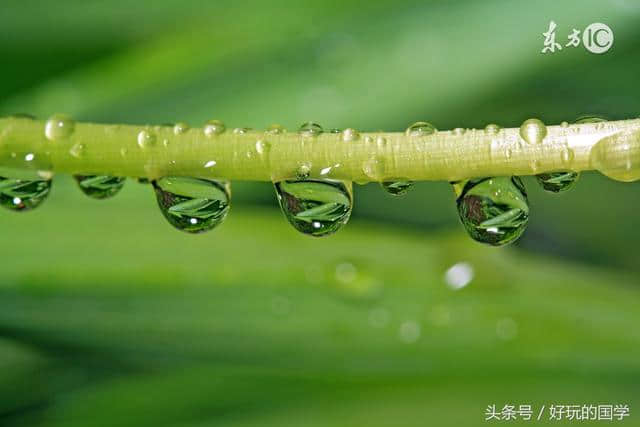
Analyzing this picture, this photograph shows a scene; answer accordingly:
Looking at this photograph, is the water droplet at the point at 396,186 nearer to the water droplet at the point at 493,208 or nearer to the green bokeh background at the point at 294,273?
the water droplet at the point at 493,208

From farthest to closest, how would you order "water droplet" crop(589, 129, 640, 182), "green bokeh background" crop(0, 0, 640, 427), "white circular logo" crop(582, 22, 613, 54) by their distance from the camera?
1. "white circular logo" crop(582, 22, 613, 54)
2. "green bokeh background" crop(0, 0, 640, 427)
3. "water droplet" crop(589, 129, 640, 182)

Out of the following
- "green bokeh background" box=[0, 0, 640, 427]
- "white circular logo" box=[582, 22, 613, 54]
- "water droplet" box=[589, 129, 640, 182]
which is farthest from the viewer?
"white circular logo" box=[582, 22, 613, 54]

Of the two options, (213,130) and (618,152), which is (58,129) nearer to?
(213,130)

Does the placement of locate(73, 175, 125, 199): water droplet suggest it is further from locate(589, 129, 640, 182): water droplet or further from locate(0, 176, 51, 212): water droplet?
locate(589, 129, 640, 182): water droplet

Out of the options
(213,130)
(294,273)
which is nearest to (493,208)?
(213,130)

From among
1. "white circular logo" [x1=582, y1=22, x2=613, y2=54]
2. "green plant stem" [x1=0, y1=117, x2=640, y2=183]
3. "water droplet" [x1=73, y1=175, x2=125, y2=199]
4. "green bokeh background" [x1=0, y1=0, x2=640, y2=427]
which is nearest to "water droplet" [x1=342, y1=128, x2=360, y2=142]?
"green plant stem" [x1=0, y1=117, x2=640, y2=183]
